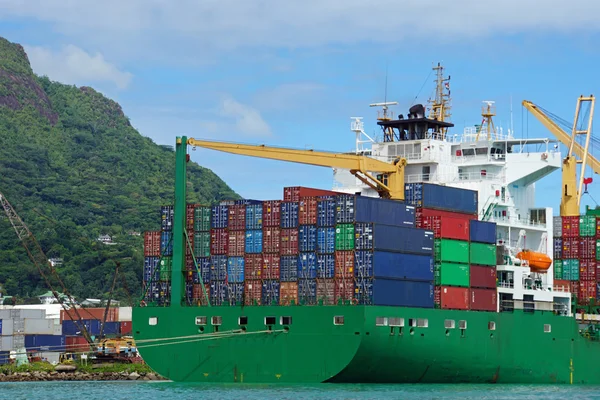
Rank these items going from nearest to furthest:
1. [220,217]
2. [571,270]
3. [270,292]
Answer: [270,292], [220,217], [571,270]

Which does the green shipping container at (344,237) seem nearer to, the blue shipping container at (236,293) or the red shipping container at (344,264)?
the red shipping container at (344,264)

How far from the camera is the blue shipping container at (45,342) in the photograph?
90.4 meters

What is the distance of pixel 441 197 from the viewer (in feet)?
197

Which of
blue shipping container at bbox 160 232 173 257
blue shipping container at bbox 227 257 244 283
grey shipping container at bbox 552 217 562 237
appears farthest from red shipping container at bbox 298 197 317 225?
grey shipping container at bbox 552 217 562 237

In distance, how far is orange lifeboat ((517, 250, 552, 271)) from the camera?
6412cm

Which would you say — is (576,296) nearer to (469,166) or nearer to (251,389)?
(469,166)

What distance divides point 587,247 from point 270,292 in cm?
1979

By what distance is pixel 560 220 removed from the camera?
68.9 m

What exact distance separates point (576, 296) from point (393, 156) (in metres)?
12.2

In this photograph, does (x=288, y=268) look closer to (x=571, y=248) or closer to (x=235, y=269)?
(x=235, y=269)

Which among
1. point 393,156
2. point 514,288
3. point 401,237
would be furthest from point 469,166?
point 401,237

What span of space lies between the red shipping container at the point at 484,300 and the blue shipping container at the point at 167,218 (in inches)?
573

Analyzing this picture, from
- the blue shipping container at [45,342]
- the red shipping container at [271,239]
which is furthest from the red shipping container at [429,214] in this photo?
the blue shipping container at [45,342]

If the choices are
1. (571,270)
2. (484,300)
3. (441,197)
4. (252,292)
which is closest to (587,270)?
(571,270)
